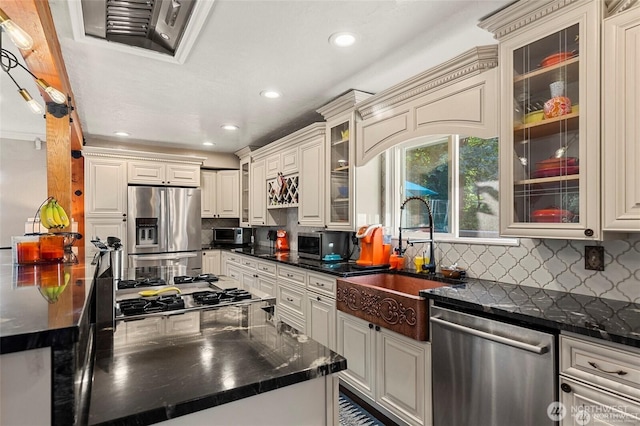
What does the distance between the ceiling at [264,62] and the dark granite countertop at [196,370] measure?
5.35ft

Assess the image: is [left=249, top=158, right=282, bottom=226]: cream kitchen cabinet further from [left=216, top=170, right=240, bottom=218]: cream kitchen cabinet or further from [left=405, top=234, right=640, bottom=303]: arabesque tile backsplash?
[left=405, top=234, right=640, bottom=303]: arabesque tile backsplash

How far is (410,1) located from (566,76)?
2.79 ft

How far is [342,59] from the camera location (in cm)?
237

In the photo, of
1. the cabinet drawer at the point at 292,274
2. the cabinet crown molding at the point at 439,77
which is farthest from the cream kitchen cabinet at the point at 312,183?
the cabinet crown molding at the point at 439,77

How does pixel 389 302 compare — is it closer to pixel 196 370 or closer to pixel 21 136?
pixel 196 370

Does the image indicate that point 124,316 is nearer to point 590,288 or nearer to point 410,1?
point 410,1

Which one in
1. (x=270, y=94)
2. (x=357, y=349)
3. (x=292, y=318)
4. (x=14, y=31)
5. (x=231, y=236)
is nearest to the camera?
(x=14, y=31)

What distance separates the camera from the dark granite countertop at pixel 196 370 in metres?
0.80

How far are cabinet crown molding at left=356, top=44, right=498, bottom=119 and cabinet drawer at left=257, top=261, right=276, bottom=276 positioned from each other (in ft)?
6.18

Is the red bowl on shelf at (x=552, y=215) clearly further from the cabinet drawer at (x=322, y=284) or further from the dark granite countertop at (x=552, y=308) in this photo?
the cabinet drawer at (x=322, y=284)

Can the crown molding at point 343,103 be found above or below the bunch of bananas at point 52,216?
above

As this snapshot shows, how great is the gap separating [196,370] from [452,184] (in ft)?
7.55

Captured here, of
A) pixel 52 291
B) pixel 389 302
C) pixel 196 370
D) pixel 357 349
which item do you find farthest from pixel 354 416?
pixel 52 291

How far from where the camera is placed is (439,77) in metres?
2.26
